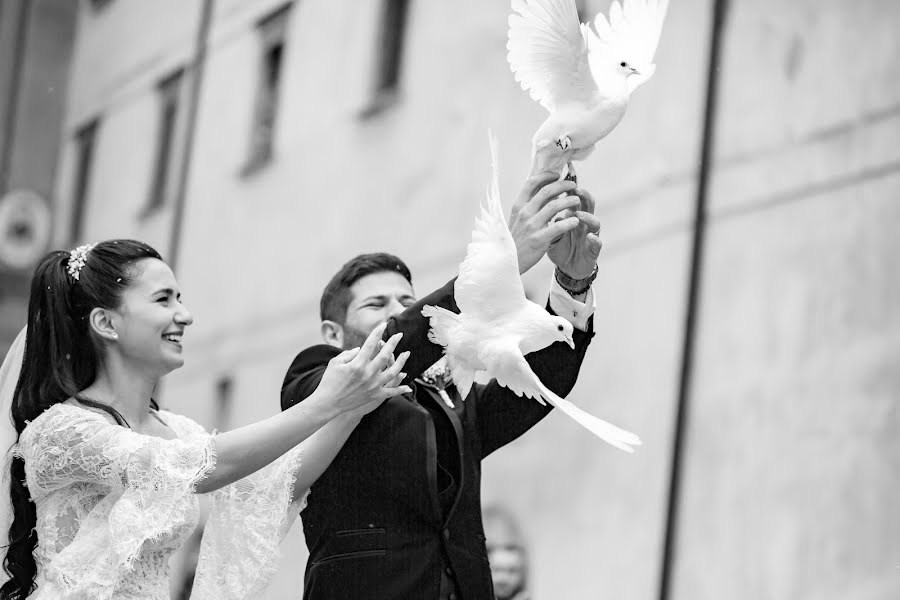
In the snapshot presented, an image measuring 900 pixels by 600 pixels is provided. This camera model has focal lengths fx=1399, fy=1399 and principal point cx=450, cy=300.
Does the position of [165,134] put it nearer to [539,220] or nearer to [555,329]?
[539,220]

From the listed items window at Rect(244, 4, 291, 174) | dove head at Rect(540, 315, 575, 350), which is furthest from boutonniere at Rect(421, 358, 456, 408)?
window at Rect(244, 4, 291, 174)

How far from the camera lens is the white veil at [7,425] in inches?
94.5

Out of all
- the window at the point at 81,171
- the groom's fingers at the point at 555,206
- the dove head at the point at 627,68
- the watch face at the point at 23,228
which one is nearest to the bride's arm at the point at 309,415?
the groom's fingers at the point at 555,206

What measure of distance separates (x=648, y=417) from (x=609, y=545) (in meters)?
0.45

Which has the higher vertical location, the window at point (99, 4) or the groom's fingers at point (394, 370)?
the window at point (99, 4)

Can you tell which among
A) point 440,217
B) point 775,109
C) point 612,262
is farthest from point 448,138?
point 775,109

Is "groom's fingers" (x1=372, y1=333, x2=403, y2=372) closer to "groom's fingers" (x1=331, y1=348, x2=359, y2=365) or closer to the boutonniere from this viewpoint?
"groom's fingers" (x1=331, y1=348, x2=359, y2=365)

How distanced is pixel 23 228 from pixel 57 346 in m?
4.47

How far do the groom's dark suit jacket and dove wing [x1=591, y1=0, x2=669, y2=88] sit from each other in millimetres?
529

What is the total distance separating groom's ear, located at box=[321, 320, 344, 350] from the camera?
2637 millimetres

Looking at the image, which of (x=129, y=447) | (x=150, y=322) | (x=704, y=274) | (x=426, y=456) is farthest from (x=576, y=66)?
(x=704, y=274)

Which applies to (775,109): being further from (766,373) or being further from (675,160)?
(766,373)

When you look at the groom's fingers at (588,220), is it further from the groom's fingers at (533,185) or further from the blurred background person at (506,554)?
the blurred background person at (506,554)

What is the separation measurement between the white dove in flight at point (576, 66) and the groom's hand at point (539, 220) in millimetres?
77
